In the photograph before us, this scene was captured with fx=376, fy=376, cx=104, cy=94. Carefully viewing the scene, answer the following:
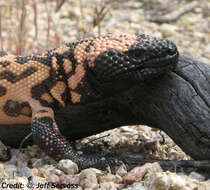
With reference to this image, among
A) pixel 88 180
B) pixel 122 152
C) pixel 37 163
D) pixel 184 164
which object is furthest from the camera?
pixel 122 152

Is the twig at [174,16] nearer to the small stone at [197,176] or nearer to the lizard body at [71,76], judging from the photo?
the lizard body at [71,76]

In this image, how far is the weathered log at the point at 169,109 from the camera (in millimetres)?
2191

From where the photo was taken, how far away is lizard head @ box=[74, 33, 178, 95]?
2.28m

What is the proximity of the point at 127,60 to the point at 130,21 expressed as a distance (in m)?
3.45

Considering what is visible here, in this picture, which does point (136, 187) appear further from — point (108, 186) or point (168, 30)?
point (168, 30)

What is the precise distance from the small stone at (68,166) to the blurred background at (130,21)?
102 inches

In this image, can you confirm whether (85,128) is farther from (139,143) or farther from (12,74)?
Result: (12,74)

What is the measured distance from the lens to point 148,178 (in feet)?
6.65

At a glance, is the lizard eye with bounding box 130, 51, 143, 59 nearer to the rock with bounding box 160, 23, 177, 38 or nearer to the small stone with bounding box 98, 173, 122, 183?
the small stone with bounding box 98, 173, 122, 183

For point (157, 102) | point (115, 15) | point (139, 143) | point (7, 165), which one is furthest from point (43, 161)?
point (115, 15)

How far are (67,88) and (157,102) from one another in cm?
63

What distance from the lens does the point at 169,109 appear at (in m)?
2.29

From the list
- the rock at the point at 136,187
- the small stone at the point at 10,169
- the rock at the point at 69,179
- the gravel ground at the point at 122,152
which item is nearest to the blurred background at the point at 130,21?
the gravel ground at the point at 122,152

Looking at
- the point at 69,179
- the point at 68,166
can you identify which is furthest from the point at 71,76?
the point at 69,179
